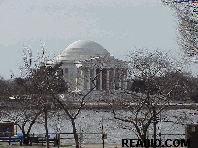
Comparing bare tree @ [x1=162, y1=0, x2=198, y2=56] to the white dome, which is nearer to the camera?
bare tree @ [x1=162, y1=0, x2=198, y2=56]

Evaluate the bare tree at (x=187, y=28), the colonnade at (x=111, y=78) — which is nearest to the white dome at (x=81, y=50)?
the colonnade at (x=111, y=78)

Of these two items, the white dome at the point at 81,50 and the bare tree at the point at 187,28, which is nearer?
the bare tree at the point at 187,28

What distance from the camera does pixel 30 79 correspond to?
27.2 m

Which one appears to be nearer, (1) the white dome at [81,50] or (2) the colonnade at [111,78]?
(2) the colonnade at [111,78]

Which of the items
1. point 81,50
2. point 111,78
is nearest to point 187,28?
point 111,78

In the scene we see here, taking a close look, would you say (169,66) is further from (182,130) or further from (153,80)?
(182,130)

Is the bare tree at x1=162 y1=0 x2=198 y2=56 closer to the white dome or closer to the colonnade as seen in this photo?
the colonnade

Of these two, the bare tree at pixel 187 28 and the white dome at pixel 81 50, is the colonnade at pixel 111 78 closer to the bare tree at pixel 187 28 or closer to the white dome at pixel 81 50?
the bare tree at pixel 187 28

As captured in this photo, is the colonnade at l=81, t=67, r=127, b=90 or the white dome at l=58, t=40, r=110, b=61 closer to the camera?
the colonnade at l=81, t=67, r=127, b=90

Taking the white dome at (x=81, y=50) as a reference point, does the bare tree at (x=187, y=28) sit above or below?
below

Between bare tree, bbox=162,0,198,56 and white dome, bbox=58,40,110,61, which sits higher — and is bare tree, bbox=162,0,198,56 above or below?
below

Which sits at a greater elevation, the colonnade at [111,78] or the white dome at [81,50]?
the white dome at [81,50]

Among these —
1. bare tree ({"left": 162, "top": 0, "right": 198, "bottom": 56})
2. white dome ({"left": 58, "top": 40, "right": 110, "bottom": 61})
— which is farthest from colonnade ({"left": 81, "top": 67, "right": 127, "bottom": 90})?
white dome ({"left": 58, "top": 40, "right": 110, "bottom": 61})

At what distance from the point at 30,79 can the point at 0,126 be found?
7680 mm
